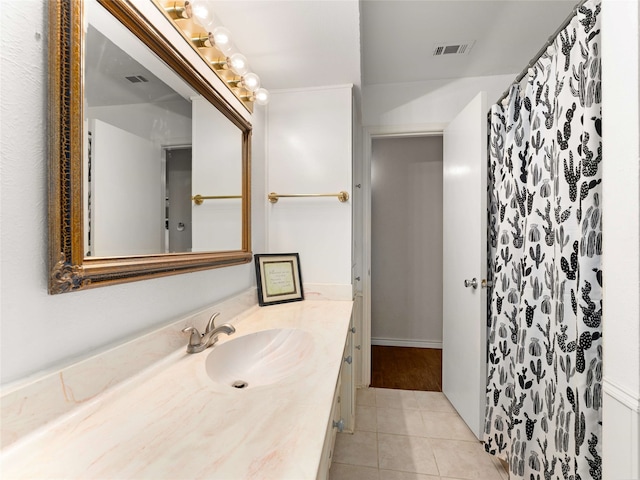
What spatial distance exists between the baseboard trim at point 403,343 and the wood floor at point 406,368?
0.16 feet

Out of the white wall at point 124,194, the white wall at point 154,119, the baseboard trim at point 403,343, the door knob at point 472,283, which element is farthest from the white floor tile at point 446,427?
the white wall at point 154,119

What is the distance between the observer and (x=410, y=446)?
166 cm

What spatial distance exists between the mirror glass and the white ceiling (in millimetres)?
413

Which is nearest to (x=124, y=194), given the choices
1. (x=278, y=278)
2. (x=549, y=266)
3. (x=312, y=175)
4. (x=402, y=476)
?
(x=278, y=278)

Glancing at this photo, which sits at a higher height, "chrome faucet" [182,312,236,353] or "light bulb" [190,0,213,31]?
"light bulb" [190,0,213,31]

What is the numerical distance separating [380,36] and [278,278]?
1612 millimetres

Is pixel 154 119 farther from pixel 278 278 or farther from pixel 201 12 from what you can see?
pixel 278 278

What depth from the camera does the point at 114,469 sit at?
47 cm

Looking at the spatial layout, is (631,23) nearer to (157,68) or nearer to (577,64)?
(577,64)

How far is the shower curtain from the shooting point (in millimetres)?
914

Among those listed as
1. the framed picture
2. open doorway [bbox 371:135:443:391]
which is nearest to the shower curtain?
the framed picture

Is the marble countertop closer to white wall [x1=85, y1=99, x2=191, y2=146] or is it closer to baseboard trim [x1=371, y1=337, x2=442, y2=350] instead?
white wall [x1=85, y1=99, x2=191, y2=146]

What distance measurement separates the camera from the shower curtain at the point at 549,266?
91 cm

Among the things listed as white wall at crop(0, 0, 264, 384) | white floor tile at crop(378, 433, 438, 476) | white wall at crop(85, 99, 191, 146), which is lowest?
white floor tile at crop(378, 433, 438, 476)
